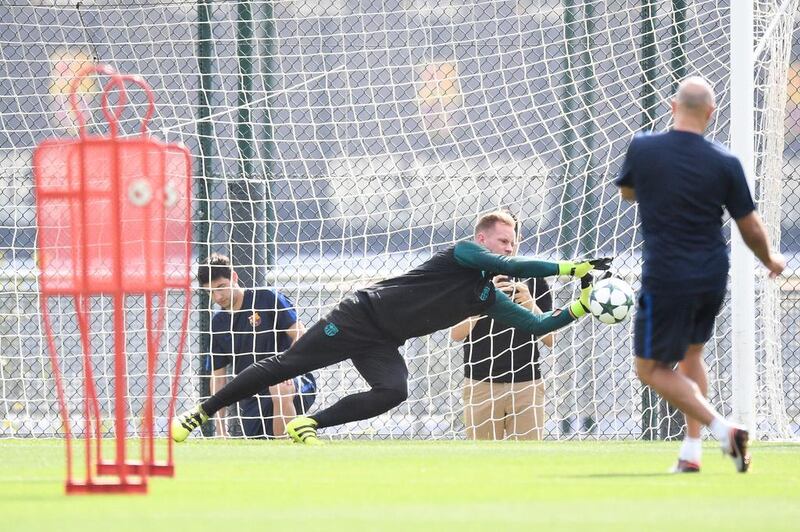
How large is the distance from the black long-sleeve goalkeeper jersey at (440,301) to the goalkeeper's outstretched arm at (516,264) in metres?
0.10

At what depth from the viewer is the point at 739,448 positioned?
676 cm

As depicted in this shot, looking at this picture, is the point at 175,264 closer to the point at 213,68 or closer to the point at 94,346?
the point at 213,68

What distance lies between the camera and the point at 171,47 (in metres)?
12.3

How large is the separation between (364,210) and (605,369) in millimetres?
2309

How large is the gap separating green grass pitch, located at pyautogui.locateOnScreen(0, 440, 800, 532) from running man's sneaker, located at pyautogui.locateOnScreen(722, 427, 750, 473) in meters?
0.09

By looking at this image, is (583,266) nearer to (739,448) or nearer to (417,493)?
(739,448)

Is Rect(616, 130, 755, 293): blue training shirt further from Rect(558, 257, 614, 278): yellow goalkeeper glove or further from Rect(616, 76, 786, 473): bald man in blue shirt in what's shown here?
Rect(558, 257, 614, 278): yellow goalkeeper glove

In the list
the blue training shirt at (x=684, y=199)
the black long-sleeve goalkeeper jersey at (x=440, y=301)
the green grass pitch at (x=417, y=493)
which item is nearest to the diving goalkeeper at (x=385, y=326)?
the black long-sleeve goalkeeper jersey at (x=440, y=301)

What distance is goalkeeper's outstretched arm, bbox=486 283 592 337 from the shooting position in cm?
950

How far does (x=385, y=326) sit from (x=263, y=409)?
2175mm

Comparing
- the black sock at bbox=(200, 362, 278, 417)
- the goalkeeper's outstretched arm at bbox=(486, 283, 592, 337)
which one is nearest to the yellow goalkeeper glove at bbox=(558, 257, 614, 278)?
the goalkeeper's outstretched arm at bbox=(486, 283, 592, 337)

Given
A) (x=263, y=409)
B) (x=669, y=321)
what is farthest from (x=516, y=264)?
(x=263, y=409)

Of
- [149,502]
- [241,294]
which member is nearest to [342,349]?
[241,294]

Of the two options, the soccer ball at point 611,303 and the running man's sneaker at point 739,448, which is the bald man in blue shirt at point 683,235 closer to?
the running man's sneaker at point 739,448
